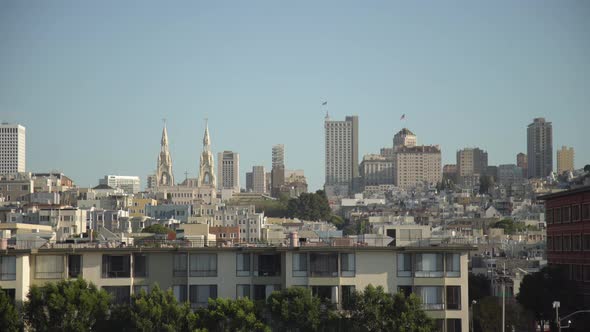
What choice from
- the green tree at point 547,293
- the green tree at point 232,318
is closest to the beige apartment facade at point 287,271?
the green tree at point 232,318

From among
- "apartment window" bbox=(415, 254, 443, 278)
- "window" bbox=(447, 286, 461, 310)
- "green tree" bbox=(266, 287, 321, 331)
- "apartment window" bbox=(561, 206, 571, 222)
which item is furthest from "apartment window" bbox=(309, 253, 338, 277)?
"apartment window" bbox=(561, 206, 571, 222)

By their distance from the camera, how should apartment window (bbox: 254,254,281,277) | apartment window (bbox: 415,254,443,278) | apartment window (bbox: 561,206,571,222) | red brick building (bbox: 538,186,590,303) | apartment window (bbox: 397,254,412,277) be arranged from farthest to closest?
1. apartment window (bbox: 561,206,571,222)
2. red brick building (bbox: 538,186,590,303)
3. apartment window (bbox: 254,254,281,277)
4. apartment window (bbox: 397,254,412,277)
5. apartment window (bbox: 415,254,443,278)

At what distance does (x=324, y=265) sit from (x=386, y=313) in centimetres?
335

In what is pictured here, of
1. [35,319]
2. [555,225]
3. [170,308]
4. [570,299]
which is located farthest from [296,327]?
[555,225]

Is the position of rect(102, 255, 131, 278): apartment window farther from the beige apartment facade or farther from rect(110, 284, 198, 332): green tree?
rect(110, 284, 198, 332): green tree

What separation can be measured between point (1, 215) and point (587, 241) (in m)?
118

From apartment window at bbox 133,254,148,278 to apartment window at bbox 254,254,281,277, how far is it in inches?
157

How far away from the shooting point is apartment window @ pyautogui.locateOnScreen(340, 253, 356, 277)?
5181 cm

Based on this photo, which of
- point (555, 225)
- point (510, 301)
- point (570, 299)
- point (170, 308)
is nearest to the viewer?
point (170, 308)

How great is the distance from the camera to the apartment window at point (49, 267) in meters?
51.5

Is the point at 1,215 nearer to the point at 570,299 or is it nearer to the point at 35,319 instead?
the point at 570,299

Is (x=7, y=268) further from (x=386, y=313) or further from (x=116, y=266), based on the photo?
(x=386, y=313)

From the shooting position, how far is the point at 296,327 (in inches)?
1984

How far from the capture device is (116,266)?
2041 inches
